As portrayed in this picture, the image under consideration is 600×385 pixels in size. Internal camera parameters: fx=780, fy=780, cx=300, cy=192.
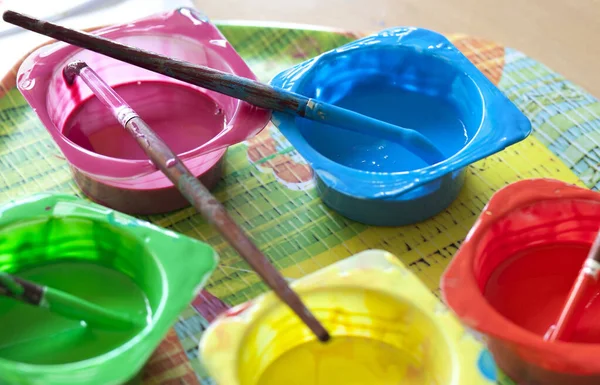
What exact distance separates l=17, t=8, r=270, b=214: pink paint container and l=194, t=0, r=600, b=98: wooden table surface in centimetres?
35

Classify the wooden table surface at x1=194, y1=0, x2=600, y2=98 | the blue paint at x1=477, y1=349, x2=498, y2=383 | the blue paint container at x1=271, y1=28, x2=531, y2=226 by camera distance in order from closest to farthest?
the blue paint at x1=477, y1=349, x2=498, y2=383, the blue paint container at x1=271, y1=28, x2=531, y2=226, the wooden table surface at x1=194, y1=0, x2=600, y2=98

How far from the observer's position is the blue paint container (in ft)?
2.02

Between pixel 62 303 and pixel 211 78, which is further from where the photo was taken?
pixel 211 78

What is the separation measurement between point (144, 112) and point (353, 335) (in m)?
0.32

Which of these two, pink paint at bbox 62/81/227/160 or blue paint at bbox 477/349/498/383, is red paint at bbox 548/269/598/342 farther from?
pink paint at bbox 62/81/227/160

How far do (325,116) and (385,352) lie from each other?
20cm

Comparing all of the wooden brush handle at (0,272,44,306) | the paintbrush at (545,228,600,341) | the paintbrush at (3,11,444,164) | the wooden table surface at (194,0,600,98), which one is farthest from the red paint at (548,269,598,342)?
the wooden table surface at (194,0,600,98)

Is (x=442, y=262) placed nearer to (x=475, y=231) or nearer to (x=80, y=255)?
(x=475, y=231)

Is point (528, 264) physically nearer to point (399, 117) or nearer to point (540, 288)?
point (540, 288)

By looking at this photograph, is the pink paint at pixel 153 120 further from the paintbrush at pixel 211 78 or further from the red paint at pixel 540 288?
the red paint at pixel 540 288

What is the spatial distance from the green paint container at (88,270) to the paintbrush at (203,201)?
2 cm

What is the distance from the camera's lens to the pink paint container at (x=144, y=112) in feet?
2.06

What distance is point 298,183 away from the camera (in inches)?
28.1

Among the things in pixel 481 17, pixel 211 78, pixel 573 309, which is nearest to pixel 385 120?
pixel 211 78
